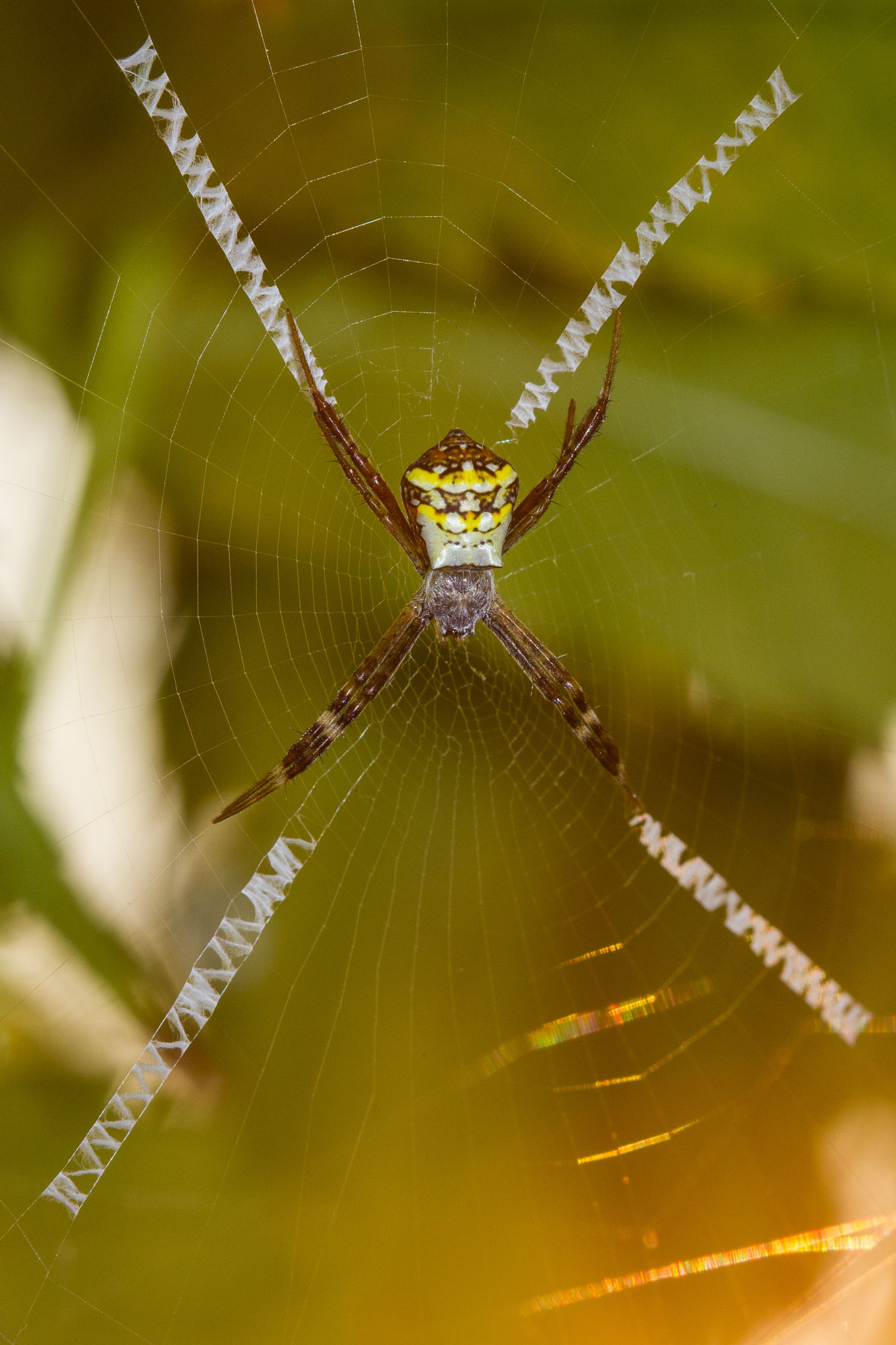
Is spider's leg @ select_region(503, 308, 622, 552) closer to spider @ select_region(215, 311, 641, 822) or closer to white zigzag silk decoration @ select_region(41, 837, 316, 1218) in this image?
spider @ select_region(215, 311, 641, 822)

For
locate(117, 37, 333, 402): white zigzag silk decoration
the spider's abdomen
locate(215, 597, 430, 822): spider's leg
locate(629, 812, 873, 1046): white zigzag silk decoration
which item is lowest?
locate(629, 812, 873, 1046): white zigzag silk decoration

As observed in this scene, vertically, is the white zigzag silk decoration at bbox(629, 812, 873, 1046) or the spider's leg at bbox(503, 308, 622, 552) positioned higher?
the spider's leg at bbox(503, 308, 622, 552)

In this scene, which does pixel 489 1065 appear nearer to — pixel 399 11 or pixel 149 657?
pixel 149 657

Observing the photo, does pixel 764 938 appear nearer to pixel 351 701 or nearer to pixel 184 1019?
pixel 351 701

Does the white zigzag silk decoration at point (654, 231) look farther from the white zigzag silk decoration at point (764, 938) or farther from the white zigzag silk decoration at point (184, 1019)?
the white zigzag silk decoration at point (184, 1019)

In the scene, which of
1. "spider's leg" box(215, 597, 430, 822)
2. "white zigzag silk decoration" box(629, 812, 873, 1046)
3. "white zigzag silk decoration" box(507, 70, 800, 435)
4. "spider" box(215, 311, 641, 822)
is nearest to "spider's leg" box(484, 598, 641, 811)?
"spider" box(215, 311, 641, 822)

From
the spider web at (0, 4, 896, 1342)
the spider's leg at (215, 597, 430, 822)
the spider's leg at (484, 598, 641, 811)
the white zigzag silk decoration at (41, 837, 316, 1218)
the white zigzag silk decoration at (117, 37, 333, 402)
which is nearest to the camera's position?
the white zigzag silk decoration at (117, 37, 333, 402)

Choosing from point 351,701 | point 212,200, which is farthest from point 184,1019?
point 212,200
